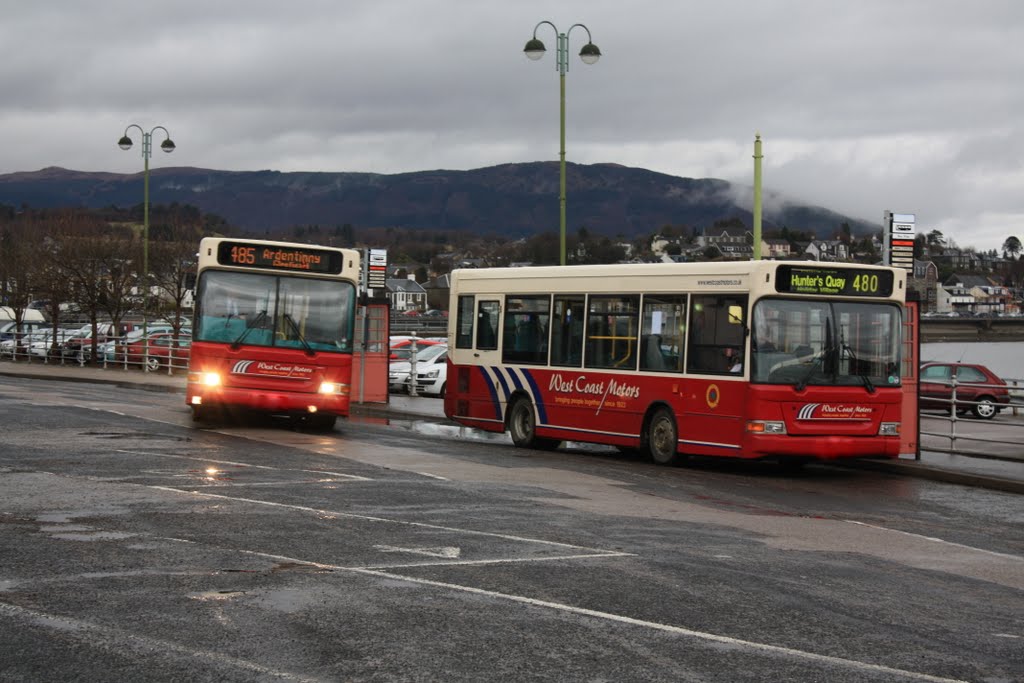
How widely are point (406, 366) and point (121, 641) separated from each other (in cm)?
3458

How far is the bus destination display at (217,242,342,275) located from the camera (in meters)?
22.0

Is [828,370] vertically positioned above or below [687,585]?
above

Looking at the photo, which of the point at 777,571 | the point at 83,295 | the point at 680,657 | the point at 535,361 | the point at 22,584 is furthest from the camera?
the point at 83,295

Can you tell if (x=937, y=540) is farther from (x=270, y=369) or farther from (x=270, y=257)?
(x=270, y=257)

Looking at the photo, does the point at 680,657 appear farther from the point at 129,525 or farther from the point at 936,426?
the point at 936,426

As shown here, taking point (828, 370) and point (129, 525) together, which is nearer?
point (129, 525)

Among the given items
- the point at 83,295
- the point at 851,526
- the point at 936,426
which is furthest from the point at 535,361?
the point at 83,295

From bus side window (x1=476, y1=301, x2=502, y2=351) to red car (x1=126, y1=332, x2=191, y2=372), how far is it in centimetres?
2543

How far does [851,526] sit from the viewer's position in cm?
1298

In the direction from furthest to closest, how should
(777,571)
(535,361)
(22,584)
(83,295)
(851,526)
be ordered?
(83,295) < (535,361) < (851,526) < (777,571) < (22,584)

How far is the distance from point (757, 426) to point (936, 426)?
12997 millimetres

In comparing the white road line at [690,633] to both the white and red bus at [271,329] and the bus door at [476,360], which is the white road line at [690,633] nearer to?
the white and red bus at [271,329]

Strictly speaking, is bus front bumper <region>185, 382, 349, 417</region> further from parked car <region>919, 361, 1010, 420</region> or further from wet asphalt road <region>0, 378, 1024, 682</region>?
parked car <region>919, 361, 1010, 420</region>

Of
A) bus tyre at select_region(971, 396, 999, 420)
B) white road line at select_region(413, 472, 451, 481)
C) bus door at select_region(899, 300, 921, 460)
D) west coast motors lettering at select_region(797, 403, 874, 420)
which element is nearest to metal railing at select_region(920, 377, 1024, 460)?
bus tyre at select_region(971, 396, 999, 420)
